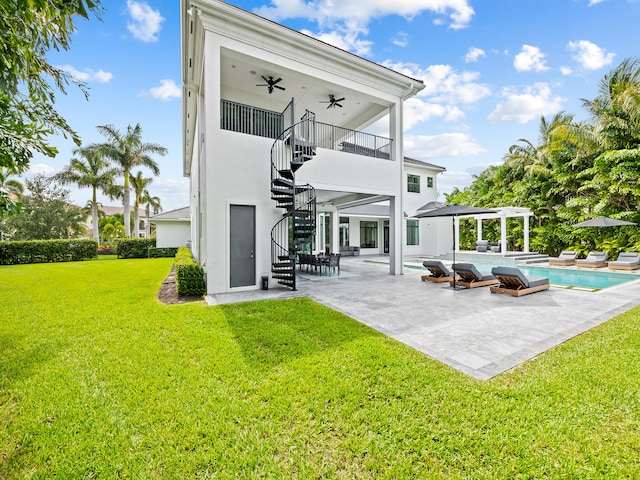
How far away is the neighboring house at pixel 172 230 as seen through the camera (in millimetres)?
24391

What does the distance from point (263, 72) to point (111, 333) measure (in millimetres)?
9085

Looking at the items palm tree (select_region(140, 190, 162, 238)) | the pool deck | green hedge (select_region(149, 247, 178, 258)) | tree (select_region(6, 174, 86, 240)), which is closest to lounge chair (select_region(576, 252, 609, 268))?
the pool deck

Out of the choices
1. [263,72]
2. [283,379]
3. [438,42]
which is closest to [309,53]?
[263,72]

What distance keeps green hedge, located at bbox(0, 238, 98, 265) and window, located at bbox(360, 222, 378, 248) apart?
20.9 metres

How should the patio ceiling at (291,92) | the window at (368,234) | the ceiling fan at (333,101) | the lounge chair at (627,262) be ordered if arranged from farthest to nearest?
the window at (368,234) → the lounge chair at (627,262) → the ceiling fan at (333,101) → the patio ceiling at (291,92)

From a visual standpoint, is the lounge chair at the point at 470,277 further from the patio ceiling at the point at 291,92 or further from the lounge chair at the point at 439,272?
the patio ceiling at the point at 291,92

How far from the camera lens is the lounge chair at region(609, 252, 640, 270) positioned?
1298cm

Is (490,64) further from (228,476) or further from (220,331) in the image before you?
(228,476)

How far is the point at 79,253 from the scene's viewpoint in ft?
69.6

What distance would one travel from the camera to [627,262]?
13.1m

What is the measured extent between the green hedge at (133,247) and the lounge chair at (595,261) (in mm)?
29336

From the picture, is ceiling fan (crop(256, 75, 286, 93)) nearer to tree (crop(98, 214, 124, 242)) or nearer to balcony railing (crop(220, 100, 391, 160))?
balcony railing (crop(220, 100, 391, 160))

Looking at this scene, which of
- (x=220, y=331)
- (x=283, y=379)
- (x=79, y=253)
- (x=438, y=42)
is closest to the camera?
(x=283, y=379)

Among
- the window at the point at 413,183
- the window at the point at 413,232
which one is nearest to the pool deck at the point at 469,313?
the window at the point at 413,232
